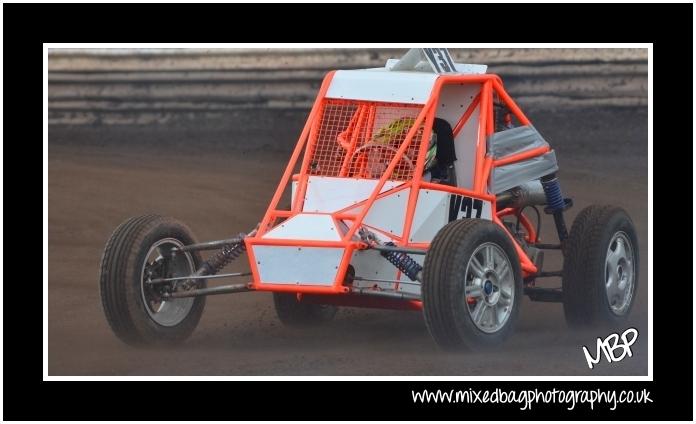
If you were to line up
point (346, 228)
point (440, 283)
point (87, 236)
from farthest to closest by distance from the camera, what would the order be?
point (87, 236)
point (346, 228)
point (440, 283)

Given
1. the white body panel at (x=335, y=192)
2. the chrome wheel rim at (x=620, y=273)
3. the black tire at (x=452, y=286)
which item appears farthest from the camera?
the chrome wheel rim at (x=620, y=273)

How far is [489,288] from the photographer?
1244cm

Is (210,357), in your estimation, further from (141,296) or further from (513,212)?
(513,212)

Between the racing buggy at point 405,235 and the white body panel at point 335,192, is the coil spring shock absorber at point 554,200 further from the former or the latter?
the white body panel at point 335,192

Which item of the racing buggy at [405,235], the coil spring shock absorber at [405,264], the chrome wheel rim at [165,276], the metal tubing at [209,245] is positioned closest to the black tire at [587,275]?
the racing buggy at [405,235]

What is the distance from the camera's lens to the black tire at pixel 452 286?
39.1ft

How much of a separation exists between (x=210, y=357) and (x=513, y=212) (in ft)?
9.50

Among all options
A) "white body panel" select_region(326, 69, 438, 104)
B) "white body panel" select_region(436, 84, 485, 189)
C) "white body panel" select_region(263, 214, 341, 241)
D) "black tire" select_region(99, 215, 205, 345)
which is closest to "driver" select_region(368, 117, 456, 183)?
"white body panel" select_region(436, 84, 485, 189)

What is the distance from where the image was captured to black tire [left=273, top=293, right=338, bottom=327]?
46.1ft

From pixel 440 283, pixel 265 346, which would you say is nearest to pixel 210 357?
pixel 265 346

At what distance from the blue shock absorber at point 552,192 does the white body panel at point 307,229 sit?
7.34ft

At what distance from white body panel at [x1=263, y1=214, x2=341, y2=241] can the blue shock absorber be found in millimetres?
2237

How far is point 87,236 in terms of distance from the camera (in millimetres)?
18047

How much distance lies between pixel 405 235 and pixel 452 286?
3.12 ft
